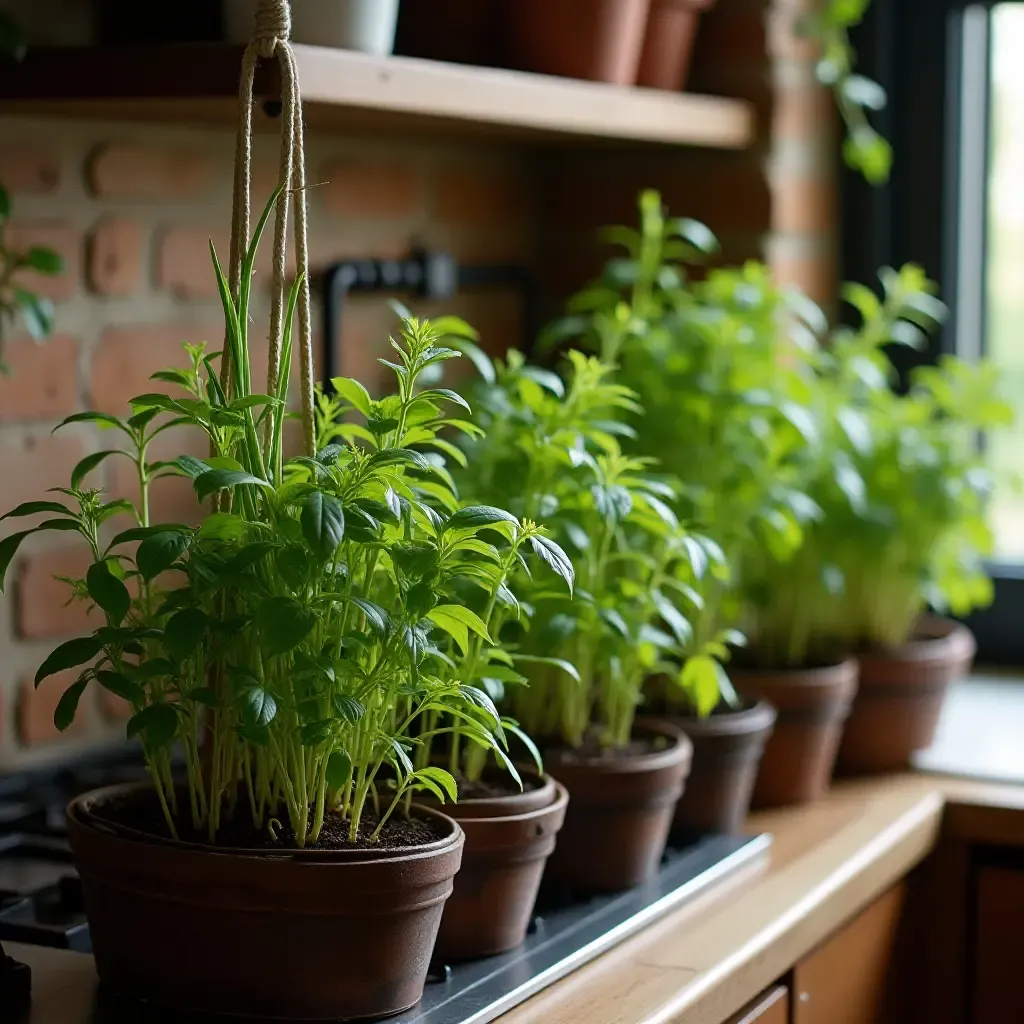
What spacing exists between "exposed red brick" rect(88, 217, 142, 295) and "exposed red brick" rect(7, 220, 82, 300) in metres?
0.02

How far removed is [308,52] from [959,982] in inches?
44.2

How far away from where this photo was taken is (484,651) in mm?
1193

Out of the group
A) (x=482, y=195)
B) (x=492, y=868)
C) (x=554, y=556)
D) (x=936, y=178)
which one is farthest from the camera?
(x=936, y=178)

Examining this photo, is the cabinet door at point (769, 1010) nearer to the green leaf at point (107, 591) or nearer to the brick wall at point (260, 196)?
the green leaf at point (107, 591)

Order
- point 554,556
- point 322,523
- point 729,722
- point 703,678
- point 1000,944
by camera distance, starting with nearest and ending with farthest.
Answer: point 322,523
point 554,556
point 703,678
point 729,722
point 1000,944

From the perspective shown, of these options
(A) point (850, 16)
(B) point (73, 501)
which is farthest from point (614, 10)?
(B) point (73, 501)

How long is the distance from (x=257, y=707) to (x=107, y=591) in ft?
0.37

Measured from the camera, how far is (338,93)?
1.33 meters

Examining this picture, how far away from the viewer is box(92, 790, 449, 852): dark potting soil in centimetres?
107

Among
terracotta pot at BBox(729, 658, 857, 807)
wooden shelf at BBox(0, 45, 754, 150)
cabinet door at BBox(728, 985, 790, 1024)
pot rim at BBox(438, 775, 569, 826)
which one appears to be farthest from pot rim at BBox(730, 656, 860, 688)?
wooden shelf at BBox(0, 45, 754, 150)

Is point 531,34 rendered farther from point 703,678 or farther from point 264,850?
point 264,850

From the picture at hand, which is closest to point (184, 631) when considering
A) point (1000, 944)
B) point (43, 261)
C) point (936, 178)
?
point (43, 261)

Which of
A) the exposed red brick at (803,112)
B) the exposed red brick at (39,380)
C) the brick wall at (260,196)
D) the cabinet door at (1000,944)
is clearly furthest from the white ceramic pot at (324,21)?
the cabinet door at (1000,944)

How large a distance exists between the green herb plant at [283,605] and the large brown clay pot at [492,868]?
0.28 ft
